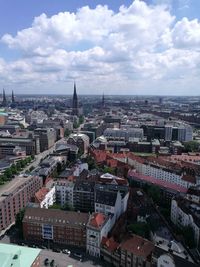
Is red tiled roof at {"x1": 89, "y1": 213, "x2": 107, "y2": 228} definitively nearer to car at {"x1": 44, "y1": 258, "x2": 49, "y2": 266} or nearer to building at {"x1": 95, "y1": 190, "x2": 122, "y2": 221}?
building at {"x1": 95, "y1": 190, "x2": 122, "y2": 221}

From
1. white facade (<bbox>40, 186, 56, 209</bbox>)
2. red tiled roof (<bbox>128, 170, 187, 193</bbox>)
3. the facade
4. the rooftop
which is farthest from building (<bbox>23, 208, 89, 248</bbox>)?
the facade

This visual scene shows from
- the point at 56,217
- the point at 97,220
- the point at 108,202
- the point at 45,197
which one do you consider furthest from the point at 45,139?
the point at 97,220

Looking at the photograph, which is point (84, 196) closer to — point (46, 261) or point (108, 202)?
point (108, 202)

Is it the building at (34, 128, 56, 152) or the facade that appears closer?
the building at (34, 128, 56, 152)

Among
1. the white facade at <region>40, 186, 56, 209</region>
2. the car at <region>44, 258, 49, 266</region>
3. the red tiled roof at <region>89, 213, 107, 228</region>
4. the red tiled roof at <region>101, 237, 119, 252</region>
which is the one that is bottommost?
the car at <region>44, 258, 49, 266</region>

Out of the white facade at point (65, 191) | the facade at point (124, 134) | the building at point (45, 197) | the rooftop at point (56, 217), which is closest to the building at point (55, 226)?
the rooftop at point (56, 217)

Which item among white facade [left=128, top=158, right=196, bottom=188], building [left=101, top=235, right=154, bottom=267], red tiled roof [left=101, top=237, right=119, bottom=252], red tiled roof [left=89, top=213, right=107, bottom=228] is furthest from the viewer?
white facade [left=128, top=158, right=196, bottom=188]

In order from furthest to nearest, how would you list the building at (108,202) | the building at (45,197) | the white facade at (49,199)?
the white facade at (49,199) → the building at (45,197) → the building at (108,202)

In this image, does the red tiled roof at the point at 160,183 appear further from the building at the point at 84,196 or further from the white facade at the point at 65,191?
the white facade at the point at 65,191
